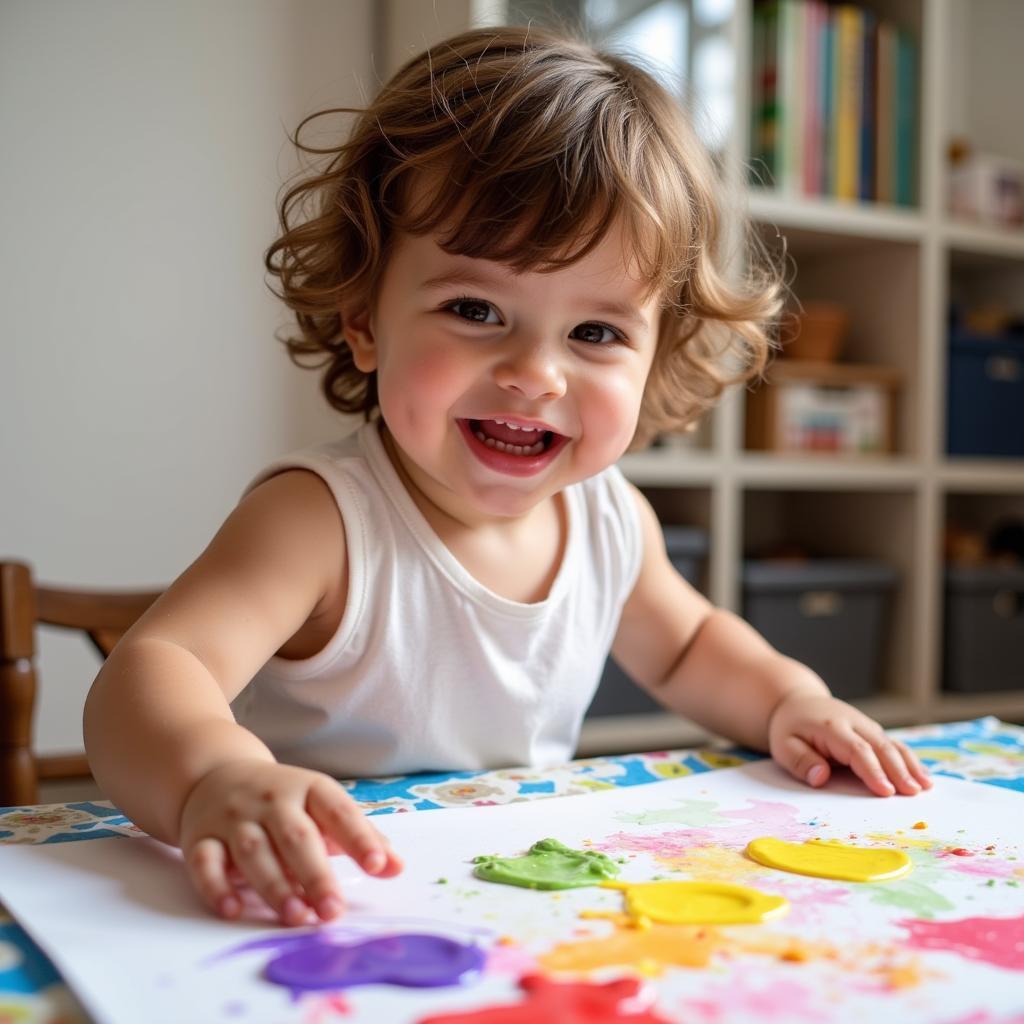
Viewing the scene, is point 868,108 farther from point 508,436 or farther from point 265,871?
point 265,871

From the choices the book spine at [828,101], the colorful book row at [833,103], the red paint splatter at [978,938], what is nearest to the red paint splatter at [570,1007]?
the red paint splatter at [978,938]

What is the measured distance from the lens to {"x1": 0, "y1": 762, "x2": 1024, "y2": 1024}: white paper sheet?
340 mm

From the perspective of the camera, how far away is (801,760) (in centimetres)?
68

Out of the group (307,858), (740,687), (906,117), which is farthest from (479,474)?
(906,117)

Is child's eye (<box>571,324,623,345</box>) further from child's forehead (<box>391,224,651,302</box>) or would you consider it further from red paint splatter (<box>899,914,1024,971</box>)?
red paint splatter (<box>899,914,1024,971</box>)

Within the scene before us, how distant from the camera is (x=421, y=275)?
2.28 ft

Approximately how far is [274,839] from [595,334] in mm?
394

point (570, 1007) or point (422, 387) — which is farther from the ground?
point (422, 387)

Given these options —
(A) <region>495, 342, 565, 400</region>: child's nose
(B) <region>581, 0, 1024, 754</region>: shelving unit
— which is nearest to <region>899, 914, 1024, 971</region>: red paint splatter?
(A) <region>495, 342, 565, 400</region>: child's nose

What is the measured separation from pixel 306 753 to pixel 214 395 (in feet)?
3.05

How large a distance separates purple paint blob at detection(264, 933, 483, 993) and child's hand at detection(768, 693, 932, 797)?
1.11ft

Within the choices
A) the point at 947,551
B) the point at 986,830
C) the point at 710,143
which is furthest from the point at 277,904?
the point at 947,551

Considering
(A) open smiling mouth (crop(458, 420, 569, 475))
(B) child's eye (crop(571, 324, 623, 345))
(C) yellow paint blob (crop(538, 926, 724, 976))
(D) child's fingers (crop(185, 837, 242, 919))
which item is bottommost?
(C) yellow paint blob (crop(538, 926, 724, 976))

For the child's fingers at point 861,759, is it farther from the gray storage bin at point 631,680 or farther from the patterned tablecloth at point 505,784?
the gray storage bin at point 631,680
